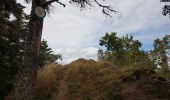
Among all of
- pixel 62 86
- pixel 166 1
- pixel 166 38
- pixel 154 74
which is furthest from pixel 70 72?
pixel 166 38

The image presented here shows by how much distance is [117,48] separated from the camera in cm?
5606

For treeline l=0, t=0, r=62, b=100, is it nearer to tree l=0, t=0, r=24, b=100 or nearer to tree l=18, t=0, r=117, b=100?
tree l=0, t=0, r=24, b=100

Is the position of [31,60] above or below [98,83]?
above

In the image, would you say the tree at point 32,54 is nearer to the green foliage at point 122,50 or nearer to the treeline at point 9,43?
the treeline at point 9,43

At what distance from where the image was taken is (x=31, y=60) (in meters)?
11.2

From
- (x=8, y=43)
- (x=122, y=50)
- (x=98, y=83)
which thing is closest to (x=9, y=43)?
(x=8, y=43)

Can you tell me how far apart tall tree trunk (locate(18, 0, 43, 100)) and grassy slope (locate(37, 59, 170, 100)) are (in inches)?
138

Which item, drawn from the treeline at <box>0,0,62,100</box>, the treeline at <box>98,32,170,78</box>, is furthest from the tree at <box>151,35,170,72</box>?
the treeline at <box>0,0,62,100</box>

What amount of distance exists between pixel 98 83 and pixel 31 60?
451 cm

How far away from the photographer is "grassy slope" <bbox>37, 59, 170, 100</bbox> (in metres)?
13.3

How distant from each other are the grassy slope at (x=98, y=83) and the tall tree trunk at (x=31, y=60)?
3494mm

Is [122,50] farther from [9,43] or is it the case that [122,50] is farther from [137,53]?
[9,43]

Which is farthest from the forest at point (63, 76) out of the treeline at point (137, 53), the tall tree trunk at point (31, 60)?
the treeline at point (137, 53)

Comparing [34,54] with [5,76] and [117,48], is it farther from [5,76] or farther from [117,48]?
[117,48]
